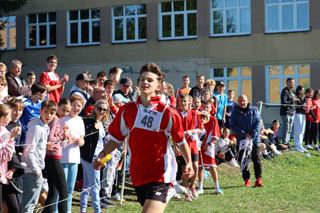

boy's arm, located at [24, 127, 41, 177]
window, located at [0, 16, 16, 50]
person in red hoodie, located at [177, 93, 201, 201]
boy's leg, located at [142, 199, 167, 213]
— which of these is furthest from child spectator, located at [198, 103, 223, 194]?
window, located at [0, 16, 16, 50]

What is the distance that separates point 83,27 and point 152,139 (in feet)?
85.3

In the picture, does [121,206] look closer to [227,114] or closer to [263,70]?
[227,114]

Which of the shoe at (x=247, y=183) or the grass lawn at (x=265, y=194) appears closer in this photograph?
the grass lawn at (x=265, y=194)

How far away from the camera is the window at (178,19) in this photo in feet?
96.7

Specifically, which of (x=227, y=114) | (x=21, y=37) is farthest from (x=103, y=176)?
(x=21, y=37)

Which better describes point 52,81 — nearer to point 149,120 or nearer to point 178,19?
point 149,120

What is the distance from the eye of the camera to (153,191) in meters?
6.34

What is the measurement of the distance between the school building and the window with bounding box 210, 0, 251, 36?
48mm

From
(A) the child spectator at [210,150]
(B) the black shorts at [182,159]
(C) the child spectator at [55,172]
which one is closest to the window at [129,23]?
(A) the child spectator at [210,150]

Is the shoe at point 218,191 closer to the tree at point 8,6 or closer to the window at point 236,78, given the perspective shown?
the window at point 236,78

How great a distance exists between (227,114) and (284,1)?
12.0 metres

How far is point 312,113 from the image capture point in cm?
2009

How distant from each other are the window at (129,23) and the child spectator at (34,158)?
22722 millimetres

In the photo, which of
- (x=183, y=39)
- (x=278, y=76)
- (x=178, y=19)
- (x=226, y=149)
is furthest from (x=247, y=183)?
(x=178, y=19)
